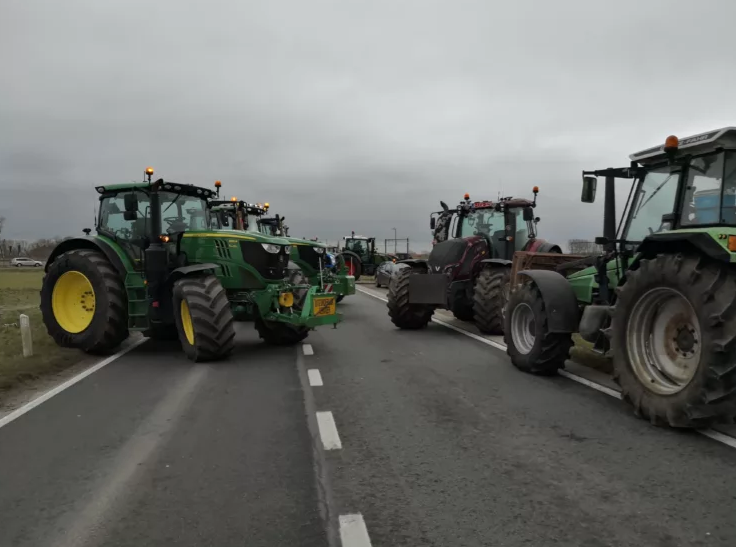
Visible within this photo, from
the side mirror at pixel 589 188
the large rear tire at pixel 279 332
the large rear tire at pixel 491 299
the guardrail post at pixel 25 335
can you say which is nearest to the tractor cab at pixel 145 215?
the guardrail post at pixel 25 335

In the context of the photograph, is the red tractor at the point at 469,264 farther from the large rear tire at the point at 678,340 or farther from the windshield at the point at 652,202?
the large rear tire at the point at 678,340

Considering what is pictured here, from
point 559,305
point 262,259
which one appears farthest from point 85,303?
point 559,305

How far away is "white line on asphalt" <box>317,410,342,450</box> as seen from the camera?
15.8 ft

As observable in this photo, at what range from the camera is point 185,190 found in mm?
10555

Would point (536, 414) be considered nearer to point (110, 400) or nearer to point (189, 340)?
point (110, 400)

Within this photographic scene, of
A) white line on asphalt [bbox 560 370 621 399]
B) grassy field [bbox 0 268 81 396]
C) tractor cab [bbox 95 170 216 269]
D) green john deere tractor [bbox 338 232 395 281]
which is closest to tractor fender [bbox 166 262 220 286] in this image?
tractor cab [bbox 95 170 216 269]

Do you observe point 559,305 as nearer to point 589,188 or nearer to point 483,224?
point 589,188

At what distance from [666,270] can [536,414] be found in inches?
71.4

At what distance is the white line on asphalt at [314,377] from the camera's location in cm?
719

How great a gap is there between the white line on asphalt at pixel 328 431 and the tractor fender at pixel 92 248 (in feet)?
17.9

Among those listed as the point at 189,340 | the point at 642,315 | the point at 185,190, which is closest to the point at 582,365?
the point at 642,315

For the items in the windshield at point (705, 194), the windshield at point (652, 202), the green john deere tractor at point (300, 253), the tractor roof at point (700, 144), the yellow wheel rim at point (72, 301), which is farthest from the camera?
the green john deere tractor at point (300, 253)

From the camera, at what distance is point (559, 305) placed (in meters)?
7.13

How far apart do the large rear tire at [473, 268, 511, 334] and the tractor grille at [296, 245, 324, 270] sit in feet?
11.5
